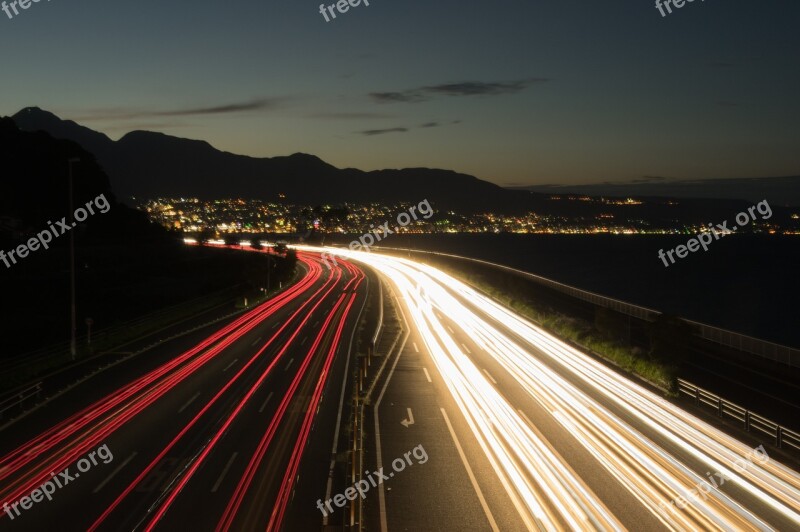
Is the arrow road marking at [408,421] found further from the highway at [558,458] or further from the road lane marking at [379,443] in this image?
the road lane marking at [379,443]

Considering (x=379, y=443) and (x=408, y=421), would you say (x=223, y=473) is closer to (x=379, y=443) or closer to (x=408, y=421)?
(x=379, y=443)

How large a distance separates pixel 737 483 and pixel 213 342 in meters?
27.0

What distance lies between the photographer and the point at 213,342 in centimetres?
3594

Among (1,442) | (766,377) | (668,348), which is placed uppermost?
(1,442)

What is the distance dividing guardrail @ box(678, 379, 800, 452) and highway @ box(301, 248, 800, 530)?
0.80 m

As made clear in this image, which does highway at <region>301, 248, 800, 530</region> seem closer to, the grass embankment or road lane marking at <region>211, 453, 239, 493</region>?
the grass embankment

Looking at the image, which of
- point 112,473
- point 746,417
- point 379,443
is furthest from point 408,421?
point 746,417

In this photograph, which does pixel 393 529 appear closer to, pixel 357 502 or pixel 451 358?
pixel 357 502

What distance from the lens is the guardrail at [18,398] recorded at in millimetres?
21547

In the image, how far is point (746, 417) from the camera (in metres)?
19.6

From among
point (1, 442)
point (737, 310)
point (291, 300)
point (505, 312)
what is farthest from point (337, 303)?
point (737, 310)

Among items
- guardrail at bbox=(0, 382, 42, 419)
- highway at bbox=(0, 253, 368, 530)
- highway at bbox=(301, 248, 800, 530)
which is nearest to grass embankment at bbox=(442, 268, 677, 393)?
highway at bbox=(301, 248, 800, 530)

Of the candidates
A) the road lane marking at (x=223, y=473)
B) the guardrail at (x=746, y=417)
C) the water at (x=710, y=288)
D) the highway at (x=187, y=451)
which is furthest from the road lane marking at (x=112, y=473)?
the water at (x=710, y=288)

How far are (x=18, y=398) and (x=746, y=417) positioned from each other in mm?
23409
